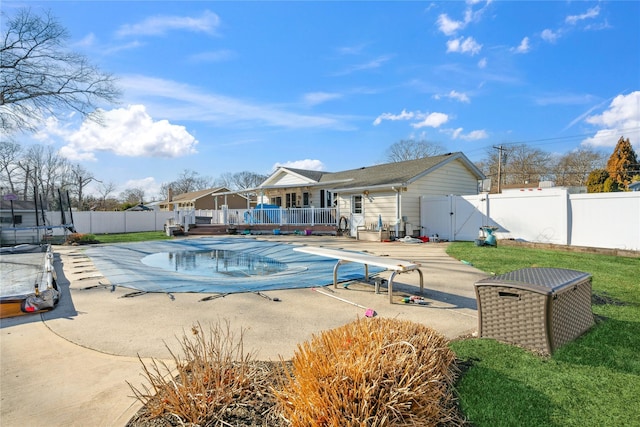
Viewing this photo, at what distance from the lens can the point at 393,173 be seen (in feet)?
61.5

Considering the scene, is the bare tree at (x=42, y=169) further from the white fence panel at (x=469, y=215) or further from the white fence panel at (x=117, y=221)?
the white fence panel at (x=469, y=215)

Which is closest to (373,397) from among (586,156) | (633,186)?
(633,186)

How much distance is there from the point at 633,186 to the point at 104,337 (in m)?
37.7

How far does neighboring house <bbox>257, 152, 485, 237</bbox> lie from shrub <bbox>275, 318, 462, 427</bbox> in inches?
543

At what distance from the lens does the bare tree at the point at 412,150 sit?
142 ft

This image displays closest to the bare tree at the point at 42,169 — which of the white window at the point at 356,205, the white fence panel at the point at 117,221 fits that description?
the white fence panel at the point at 117,221

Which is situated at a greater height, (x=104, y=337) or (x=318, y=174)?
(x=318, y=174)

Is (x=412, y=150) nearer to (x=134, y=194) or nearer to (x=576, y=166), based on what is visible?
(x=576, y=166)

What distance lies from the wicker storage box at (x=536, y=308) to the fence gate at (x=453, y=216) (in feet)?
37.8

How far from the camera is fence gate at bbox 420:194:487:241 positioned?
→ 1476cm

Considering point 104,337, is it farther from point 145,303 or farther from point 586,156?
point 586,156

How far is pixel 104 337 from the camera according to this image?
13.5 feet

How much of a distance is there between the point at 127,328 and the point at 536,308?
5.04m

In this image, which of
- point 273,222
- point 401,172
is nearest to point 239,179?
point 273,222
